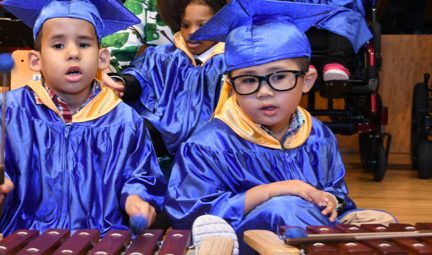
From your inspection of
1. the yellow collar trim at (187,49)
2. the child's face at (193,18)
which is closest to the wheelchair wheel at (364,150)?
the yellow collar trim at (187,49)

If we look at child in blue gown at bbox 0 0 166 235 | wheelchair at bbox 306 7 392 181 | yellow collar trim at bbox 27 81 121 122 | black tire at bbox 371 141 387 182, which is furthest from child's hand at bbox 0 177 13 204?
black tire at bbox 371 141 387 182

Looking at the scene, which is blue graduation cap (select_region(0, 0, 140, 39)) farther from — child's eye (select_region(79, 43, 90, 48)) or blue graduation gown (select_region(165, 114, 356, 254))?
blue graduation gown (select_region(165, 114, 356, 254))

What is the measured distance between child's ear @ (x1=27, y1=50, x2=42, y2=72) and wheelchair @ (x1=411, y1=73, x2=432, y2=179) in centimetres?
274

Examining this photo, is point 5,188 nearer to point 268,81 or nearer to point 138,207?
point 138,207

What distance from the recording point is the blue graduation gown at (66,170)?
224cm

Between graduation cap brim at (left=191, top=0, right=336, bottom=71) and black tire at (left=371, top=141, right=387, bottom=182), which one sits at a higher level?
graduation cap brim at (left=191, top=0, right=336, bottom=71)

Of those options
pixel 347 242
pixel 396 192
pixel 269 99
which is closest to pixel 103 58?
pixel 269 99

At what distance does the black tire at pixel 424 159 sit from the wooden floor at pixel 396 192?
47mm

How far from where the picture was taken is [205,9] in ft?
9.45

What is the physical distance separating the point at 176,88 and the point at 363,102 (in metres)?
1.71

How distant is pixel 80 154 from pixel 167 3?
956 mm

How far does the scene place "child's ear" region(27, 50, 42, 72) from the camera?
2332 millimetres

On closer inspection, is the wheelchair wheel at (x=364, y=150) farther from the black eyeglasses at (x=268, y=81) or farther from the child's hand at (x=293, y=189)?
the child's hand at (x=293, y=189)

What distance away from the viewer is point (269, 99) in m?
2.29
